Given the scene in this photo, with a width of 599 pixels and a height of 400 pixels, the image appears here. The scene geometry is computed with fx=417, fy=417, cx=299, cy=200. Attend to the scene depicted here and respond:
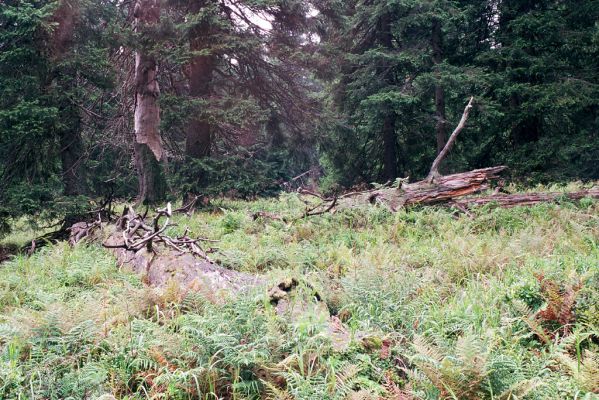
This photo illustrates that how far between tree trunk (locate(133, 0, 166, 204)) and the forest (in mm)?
64

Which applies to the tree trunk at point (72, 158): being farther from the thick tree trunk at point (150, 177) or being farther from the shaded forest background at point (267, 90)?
the thick tree trunk at point (150, 177)

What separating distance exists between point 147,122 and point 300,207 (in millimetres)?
5758

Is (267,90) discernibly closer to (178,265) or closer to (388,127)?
(388,127)

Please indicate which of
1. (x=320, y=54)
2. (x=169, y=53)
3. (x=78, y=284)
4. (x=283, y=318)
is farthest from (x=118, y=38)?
(x=283, y=318)

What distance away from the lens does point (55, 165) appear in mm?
10617

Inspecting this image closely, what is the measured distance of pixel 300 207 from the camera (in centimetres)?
1010

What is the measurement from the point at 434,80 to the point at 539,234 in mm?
8245

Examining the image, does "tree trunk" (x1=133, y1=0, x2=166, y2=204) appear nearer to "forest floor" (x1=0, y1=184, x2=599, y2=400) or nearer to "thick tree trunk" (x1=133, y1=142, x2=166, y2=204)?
"thick tree trunk" (x1=133, y1=142, x2=166, y2=204)

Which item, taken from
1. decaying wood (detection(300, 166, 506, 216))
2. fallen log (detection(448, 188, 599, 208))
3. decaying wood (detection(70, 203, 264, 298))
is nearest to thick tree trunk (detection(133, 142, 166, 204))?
decaying wood (detection(300, 166, 506, 216))

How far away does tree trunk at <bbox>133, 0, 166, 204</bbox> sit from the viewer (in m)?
12.2

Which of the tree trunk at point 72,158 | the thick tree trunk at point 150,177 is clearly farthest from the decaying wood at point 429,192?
the tree trunk at point 72,158

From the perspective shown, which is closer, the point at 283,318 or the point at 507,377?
the point at 507,377

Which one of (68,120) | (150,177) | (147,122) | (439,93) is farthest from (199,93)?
(439,93)

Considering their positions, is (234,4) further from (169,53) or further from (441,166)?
(441,166)
